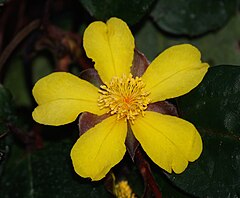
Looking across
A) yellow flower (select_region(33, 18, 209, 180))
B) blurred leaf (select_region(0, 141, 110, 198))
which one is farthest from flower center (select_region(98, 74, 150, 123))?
blurred leaf (select_region(0, 141, 110, 198))

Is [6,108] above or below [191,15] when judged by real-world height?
above

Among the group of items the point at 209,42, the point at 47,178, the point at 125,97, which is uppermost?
the point at 125,97

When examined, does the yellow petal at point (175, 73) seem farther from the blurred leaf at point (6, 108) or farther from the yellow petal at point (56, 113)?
the blurred leaf at point (6, 108)

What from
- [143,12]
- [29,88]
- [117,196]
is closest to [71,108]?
[117,196]

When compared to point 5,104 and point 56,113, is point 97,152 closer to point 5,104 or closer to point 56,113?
point 56,113

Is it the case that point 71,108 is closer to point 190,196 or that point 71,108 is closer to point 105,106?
point 105,106

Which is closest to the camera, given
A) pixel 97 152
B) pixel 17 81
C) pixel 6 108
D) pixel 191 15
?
pixel 97 152

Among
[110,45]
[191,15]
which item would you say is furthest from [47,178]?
[191,15]
